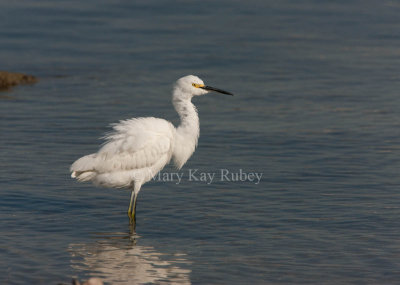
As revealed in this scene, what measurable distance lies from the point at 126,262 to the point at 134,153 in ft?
6.63

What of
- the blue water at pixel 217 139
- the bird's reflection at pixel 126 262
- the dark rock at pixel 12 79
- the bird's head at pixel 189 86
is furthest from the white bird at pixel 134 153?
the dark rock at pixel 12 79

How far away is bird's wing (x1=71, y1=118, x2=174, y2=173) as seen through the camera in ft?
31.3

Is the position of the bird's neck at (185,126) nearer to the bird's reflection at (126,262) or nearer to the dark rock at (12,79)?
the bird's reflection at (126,262)

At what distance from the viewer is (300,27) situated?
2267 cm

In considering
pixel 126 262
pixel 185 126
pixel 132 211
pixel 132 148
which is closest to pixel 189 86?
pixel 185 126

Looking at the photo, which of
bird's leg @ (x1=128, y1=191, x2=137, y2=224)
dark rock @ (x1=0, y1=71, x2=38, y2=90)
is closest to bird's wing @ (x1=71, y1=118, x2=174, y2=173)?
bird's leg @ (x1=128, y1=191, x2=137, y2=224)

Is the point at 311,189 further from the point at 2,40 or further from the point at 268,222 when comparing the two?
the point at 2,40

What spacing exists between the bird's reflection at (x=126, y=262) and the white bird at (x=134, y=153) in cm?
81

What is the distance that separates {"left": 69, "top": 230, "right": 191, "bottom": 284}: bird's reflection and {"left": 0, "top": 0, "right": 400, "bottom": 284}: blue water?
0.10 ft

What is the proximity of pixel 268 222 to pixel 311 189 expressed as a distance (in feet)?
5.11

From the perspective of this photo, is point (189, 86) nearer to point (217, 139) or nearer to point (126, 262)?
point (126, 262)

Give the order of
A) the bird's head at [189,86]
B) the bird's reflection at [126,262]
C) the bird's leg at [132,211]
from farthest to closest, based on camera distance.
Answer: the bird's head at [189,86] → the bird's leg at [132,211] → the bird's reflection at [126,262]

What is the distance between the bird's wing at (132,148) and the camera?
9531 millimetres

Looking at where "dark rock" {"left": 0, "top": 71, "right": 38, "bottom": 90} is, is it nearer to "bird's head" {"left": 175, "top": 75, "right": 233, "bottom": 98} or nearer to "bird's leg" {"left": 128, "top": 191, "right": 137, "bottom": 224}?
"bird's head" {"left": 175, "top": 75, "right": 233, "bottom": 98}
